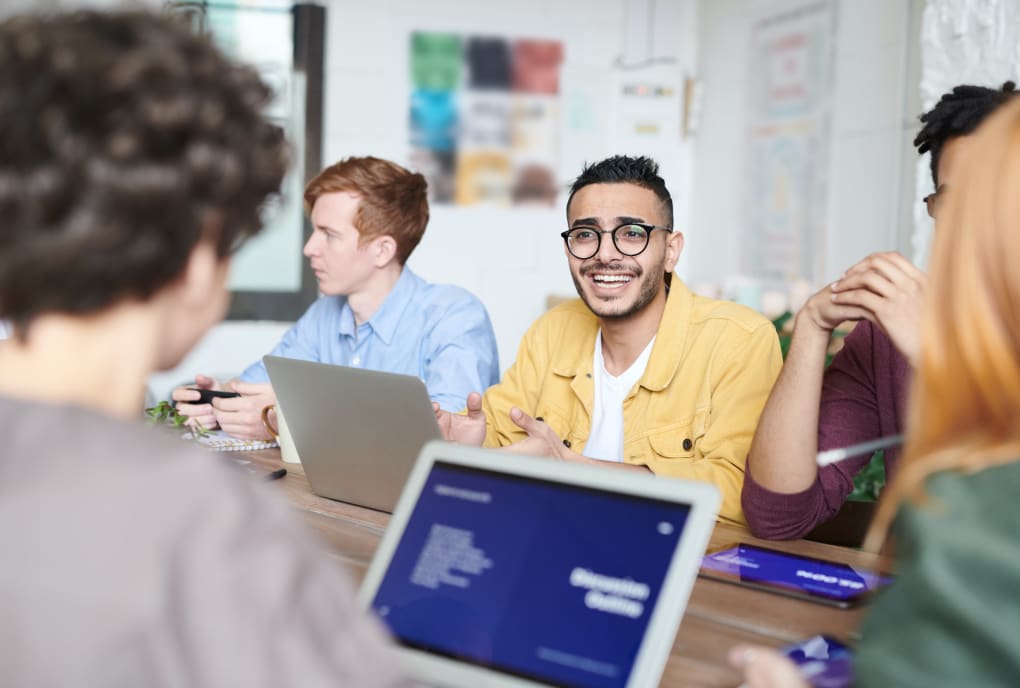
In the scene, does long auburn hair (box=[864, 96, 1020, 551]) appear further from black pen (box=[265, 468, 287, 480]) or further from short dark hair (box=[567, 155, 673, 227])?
short dark hair (box=[567, 155, 673, 227])

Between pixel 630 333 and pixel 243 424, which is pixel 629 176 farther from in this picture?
pixel 243 424

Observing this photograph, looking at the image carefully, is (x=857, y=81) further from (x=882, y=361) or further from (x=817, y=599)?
(x=817, y=599)

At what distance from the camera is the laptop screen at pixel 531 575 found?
0.95m

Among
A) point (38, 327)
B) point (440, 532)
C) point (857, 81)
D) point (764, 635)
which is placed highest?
point (857, 81)

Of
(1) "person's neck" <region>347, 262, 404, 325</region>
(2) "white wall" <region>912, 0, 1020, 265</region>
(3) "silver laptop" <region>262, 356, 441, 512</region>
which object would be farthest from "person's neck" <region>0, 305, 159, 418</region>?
(2) "white wall" <region>912, 0, 1020, 265</region>

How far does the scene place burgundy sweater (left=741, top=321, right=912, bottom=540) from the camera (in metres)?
1.78

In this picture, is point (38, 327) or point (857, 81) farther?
point (857, 81)

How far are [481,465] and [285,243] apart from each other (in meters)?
4.05

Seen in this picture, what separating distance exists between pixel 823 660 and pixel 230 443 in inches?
62.4

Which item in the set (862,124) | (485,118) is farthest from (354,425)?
(485,118)

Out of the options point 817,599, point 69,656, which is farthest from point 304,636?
point 817,599

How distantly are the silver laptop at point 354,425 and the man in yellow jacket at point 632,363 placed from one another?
0.87ft

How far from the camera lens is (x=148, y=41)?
75 cm

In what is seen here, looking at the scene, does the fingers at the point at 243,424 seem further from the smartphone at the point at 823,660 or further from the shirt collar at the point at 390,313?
the smartphone at the point at 823,660
